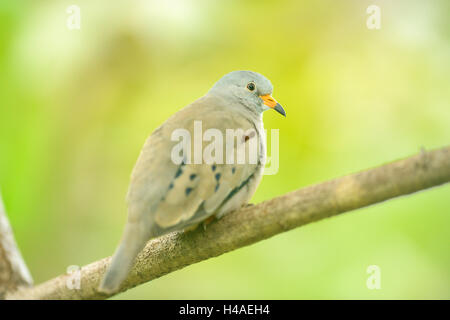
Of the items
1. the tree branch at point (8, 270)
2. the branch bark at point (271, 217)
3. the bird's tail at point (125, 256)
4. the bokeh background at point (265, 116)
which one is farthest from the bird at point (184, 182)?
the bokeh background at point (265, 116)

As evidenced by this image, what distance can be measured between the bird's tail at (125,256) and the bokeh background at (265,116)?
8.31 ft

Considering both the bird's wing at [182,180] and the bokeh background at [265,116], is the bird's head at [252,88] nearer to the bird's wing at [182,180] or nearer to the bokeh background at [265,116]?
the bird's wing at [182,180]

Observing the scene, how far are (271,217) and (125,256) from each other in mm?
736

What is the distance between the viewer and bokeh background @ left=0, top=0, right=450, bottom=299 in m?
5.09

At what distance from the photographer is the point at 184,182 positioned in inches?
116

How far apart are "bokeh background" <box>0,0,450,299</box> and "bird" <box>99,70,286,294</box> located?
6.35ft

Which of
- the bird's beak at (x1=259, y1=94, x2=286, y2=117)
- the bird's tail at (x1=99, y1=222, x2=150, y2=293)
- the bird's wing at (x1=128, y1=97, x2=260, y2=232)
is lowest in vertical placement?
the bird's tail at (x1=99, y1=222, x2=150, y2=293)

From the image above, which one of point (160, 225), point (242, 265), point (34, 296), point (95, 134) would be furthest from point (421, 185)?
point (95, 134)

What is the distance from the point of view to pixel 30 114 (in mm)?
5727

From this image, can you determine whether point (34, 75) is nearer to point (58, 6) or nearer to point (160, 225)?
point (58, 6)

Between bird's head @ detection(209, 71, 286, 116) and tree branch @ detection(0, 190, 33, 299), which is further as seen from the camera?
bird's head @ detection(209, 71, 286, 116)

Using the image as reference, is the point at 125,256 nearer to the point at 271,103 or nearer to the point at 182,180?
the point at 182,180

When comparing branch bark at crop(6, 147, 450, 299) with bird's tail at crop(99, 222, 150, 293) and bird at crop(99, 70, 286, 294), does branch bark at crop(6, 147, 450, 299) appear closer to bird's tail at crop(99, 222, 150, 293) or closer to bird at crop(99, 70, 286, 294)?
bird at crop(99, 70, 286, 294)

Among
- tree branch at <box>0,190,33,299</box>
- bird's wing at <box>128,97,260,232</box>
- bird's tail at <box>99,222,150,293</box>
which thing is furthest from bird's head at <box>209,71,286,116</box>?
tree branch at <box>0,190,33,299</box>
